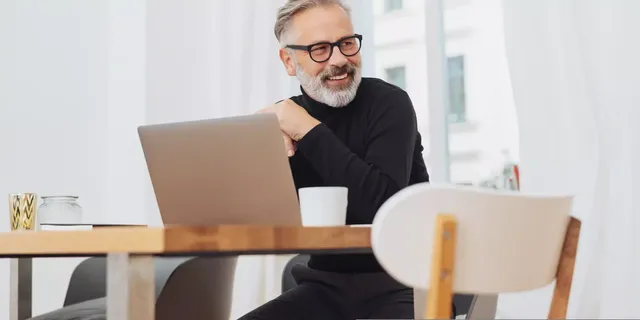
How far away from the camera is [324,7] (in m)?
2.06

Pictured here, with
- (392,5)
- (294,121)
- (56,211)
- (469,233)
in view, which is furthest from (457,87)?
(469,233)

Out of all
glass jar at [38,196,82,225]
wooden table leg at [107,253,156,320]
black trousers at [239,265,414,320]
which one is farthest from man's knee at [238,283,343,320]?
wooden table leg at [107,253,156,320]

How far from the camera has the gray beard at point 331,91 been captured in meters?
2.02

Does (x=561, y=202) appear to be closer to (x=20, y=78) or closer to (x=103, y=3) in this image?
(x=20, y=78)

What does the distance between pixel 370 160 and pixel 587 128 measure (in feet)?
4.24

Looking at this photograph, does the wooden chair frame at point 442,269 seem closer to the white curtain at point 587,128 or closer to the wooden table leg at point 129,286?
the wooden table leg at point 129,286

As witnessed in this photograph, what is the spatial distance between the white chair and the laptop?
0.94 feet

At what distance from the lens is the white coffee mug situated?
1354 millimetres

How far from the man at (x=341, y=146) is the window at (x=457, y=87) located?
1.68 m

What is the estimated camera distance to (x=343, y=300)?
6.05 feet

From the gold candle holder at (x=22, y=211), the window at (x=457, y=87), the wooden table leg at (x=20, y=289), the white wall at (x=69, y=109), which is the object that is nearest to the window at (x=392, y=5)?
the window at (x=457, y=87)

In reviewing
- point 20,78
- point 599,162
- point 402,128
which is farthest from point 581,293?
point 20,78

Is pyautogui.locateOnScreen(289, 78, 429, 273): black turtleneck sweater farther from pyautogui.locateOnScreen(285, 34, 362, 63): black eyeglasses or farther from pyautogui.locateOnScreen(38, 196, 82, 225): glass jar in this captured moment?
pyautogui.locateOnScreen(38, 196, 82, 225): glass jar

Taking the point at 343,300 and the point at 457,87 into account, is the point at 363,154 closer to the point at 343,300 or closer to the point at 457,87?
the point at 343,300
